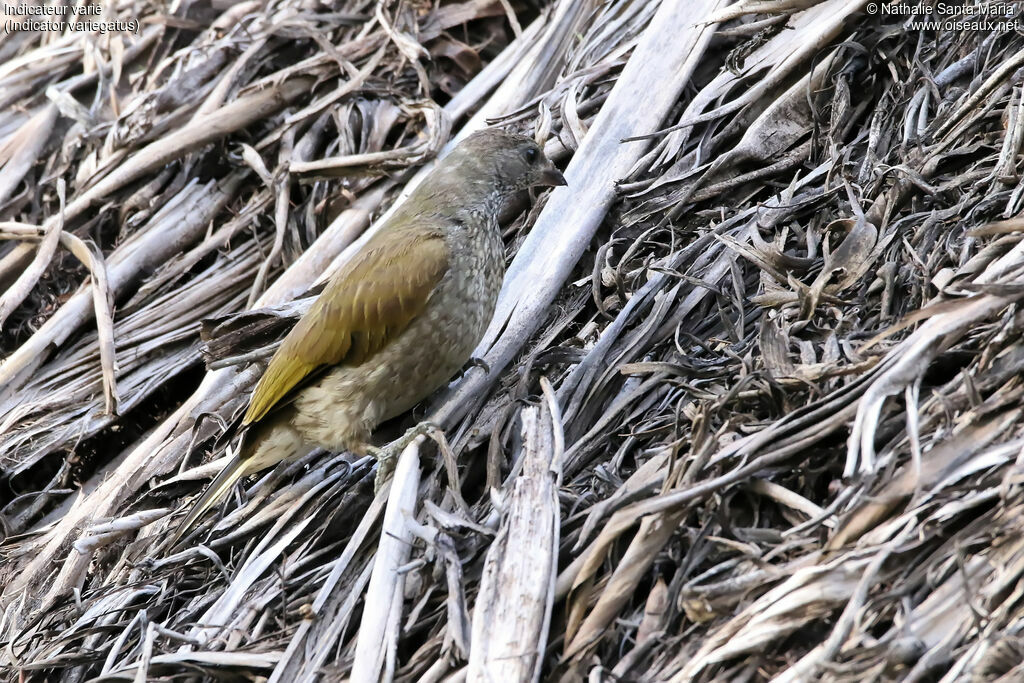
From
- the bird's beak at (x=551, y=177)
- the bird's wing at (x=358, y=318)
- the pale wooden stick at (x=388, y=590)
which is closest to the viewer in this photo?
the pale wooden stick at (x=388, y=590)

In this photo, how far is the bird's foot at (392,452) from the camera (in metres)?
3.32

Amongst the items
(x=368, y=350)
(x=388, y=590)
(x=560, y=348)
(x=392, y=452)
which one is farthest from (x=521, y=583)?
(x=368, y=350)

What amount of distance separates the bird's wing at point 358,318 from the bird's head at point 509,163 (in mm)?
514

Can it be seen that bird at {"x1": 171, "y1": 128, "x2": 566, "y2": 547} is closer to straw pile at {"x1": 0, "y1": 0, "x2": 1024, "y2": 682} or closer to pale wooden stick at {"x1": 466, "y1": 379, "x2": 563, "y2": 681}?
straw pile at {"x1": 0, "y1": 0, "x2": 1024, "y2": 682}

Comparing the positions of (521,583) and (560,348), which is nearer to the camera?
(521,583)

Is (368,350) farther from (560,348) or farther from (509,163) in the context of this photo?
(509,163)

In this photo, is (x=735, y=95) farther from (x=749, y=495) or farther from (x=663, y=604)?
(x=663, y=604)

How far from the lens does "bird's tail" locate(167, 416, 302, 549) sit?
3.49 metres

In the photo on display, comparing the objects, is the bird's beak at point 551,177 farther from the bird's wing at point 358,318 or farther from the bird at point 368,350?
the bird's wing at point 358,318

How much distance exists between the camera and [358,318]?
11.8 ft

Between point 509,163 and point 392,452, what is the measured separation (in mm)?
1291

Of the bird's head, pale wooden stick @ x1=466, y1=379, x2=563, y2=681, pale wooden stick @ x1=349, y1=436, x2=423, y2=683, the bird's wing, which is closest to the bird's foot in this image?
pale wooden stick @ x1=349, y1=436, x2=423, y2=683

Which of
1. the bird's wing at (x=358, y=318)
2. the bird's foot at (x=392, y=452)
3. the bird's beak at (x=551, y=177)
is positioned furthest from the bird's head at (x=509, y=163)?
the bird's foot at (x=392, y=452)

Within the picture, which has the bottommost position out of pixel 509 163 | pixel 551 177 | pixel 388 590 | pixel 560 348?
pixel 560 348
